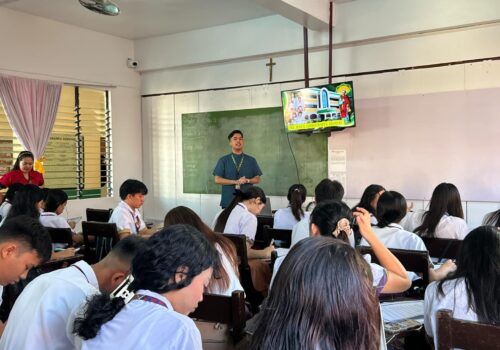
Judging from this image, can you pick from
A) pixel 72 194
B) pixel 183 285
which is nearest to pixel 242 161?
pixel 72 194

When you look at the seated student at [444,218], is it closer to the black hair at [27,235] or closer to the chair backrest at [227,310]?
the chair backrest at [227,310]

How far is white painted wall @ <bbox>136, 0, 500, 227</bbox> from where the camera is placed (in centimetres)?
508

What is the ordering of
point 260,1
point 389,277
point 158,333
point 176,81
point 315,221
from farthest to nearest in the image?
1. point 176,81
2. point 260,1
3. point 315,221
4. point 389,277
5. point 158,333

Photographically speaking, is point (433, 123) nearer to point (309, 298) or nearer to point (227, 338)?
point (227, 338)

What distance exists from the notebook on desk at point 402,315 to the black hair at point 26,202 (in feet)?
8.68

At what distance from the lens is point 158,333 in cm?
108

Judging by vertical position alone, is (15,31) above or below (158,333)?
above

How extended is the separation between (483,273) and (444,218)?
1.72m

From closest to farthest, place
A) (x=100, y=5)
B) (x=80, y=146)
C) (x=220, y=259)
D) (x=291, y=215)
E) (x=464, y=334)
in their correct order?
(x=464, y=334) < (x=220, y=259) < (x=291, y=215) < (x=100, y=5) < (x=80, y=146)

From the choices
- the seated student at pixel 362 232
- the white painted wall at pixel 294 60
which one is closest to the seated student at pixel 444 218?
the seated student at pixel 362 232

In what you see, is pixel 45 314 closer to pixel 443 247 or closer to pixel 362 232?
pixel 362 232

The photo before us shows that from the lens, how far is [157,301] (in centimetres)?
117

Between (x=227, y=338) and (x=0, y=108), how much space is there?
560cm

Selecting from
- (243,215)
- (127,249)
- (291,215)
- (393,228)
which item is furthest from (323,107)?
(127,249)
